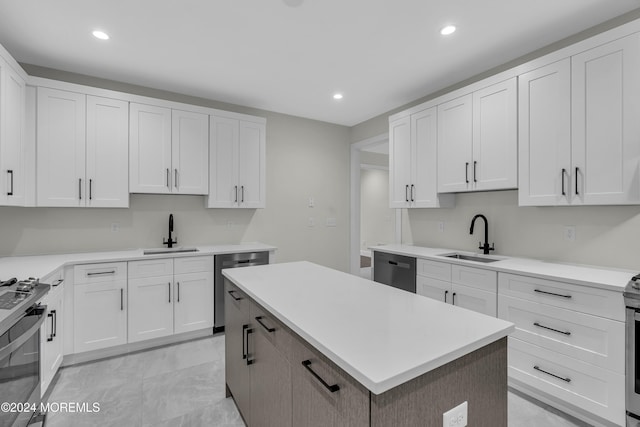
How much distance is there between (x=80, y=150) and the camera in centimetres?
286

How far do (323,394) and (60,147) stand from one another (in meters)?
3.23

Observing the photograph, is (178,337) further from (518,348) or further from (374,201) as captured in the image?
(374,201)

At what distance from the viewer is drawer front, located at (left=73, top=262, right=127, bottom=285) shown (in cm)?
262

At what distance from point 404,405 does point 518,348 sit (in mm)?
1918

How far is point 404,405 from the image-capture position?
2.71 feet

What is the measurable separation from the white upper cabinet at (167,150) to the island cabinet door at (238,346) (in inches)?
71.3

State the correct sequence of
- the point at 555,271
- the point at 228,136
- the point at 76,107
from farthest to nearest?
the point at 228,136 → the point at 76,107 → the point at 555,271

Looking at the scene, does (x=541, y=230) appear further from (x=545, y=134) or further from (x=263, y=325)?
(x=263, y=325)

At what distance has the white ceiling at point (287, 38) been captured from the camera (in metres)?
2.11

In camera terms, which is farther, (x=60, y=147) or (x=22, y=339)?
(x=60, y=147)

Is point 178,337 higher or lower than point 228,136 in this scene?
lower

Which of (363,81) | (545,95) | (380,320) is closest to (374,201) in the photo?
(363,81)

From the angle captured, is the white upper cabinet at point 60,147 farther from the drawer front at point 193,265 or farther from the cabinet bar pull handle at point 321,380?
the cabinet bar pull handle at point 321,380

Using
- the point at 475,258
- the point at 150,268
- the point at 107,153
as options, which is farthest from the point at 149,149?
the point at 475,258
